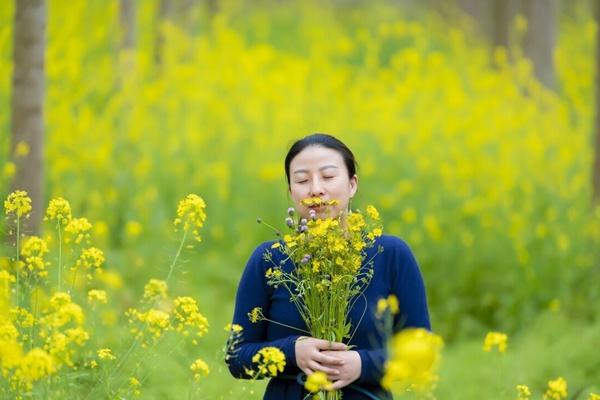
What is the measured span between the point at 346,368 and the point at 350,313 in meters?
0.20

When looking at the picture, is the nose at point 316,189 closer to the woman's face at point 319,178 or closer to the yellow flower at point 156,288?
the woman's face at point 319,178

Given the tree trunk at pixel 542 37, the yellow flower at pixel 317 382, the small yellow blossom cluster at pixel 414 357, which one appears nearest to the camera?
the small yellow blossom cluster at pixel 414 357

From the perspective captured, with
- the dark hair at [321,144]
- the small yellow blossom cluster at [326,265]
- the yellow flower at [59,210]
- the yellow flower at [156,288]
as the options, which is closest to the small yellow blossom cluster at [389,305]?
the small yellow blossom cluster at [326,265]

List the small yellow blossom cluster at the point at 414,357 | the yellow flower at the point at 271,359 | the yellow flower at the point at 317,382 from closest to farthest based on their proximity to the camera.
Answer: the small yellow blossom cluster at the point at 414,357 < the yellow flower at the point at 317,382 < the yellow flower at the point at 271,359

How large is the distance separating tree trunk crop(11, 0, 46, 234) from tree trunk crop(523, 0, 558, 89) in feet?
26.9

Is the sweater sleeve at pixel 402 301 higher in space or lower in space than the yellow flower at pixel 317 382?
higher

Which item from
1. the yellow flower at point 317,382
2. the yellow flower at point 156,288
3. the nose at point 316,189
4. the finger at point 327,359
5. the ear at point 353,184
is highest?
the ear at point 353,184

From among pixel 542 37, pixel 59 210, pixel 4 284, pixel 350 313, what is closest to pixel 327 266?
pixel 350 313

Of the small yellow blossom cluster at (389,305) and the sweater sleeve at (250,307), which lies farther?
the sweater sleeve at (250,307)

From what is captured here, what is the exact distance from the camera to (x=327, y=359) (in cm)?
278

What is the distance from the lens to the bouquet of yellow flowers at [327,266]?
9.12 feet

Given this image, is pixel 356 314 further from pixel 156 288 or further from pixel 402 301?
pixel 156 288

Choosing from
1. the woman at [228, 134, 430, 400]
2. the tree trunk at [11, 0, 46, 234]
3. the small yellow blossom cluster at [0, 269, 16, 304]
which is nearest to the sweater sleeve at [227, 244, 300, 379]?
the woman at [228, 134, 430, 400]

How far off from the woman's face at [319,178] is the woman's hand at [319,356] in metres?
0.38
